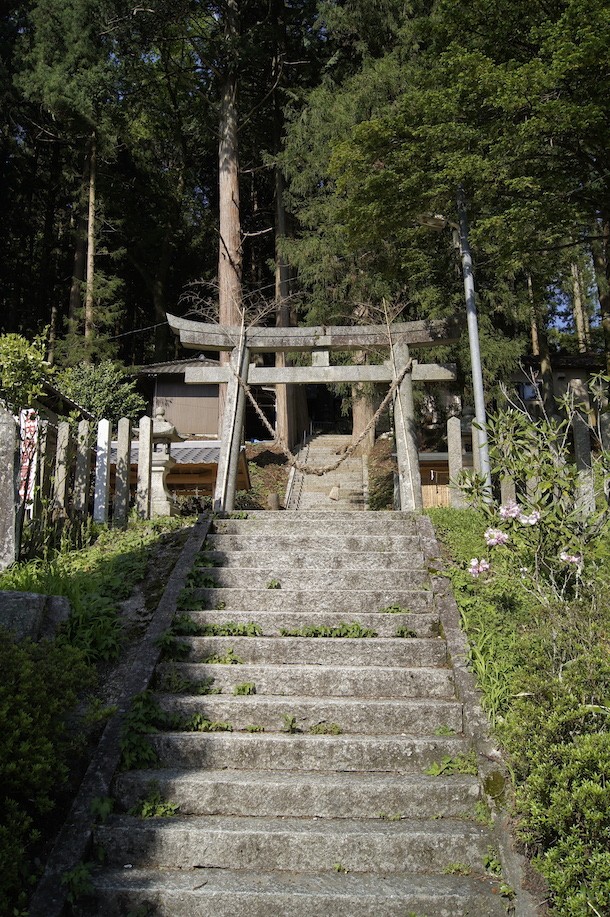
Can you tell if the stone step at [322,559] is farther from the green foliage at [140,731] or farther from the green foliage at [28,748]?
the green foliage at [28,748]

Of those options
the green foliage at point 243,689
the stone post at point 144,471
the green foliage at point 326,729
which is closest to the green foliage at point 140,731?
the green foliage at point 243,689

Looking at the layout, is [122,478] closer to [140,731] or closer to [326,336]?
[326,336]

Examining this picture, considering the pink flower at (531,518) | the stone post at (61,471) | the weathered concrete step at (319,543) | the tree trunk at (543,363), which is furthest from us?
the tree trunk at (543,363)

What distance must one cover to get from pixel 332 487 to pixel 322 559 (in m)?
11.0

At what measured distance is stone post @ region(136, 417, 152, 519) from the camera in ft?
27.1

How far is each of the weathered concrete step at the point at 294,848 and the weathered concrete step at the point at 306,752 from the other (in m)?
0.55

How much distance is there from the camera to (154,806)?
154 inches

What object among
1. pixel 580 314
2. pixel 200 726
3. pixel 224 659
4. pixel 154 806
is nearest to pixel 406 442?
pixel 224 659

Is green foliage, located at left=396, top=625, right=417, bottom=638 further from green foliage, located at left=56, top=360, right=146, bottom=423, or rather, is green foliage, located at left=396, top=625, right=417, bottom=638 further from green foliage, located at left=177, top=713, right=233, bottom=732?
green foliage, located at left=56, top=360, right=146, bottom=423

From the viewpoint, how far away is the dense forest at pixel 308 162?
28.3ft

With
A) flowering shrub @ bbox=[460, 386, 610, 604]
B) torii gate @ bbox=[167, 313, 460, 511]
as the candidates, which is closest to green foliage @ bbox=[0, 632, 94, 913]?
flowering shrub @ bbox=[460, 386, 610, 604]

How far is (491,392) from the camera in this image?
15.0m

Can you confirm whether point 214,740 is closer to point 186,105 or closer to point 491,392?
point 491,392

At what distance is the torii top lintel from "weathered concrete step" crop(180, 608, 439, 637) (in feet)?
16.2
